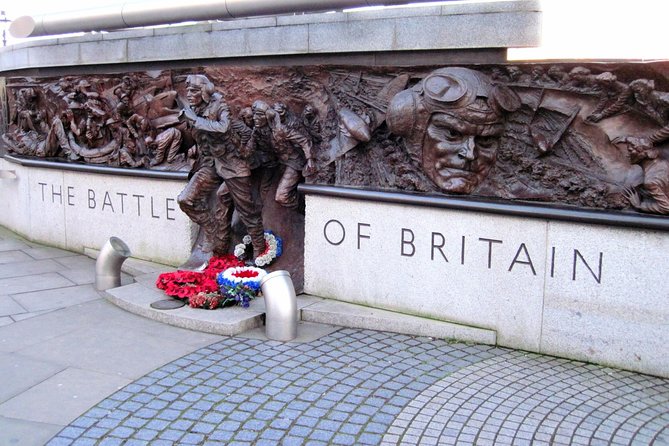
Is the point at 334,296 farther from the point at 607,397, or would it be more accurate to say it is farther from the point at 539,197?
the point at 607,397

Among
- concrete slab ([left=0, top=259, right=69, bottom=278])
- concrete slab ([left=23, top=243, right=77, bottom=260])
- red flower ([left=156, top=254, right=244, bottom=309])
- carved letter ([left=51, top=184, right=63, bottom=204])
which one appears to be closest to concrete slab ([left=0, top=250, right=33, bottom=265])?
concrete slab ([left=23, top=243, right=77, bottom=260])

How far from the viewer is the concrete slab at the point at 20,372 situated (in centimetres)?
605

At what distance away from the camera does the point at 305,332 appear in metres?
7.59

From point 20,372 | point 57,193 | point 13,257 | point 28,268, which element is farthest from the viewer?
point 57,193

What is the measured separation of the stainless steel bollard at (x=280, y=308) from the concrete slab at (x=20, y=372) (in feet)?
6.82

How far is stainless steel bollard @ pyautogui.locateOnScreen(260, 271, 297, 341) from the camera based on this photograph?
23.9ft

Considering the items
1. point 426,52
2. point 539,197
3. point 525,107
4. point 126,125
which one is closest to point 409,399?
point 539,197

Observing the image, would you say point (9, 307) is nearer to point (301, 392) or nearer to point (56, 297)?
point (56, 297)

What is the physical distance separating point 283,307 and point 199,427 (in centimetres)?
216

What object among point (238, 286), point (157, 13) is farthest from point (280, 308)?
point (157, 13)

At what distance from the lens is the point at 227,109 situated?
8.70 meters

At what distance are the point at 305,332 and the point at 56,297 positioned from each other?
3.68 metres

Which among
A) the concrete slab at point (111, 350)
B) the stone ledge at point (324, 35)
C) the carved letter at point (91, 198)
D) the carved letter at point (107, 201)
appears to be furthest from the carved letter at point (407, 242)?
the carved letter at point (91, 198)

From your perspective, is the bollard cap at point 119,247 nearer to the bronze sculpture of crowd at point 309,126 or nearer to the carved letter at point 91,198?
the bronze sculpture of crowd at point 309,126
